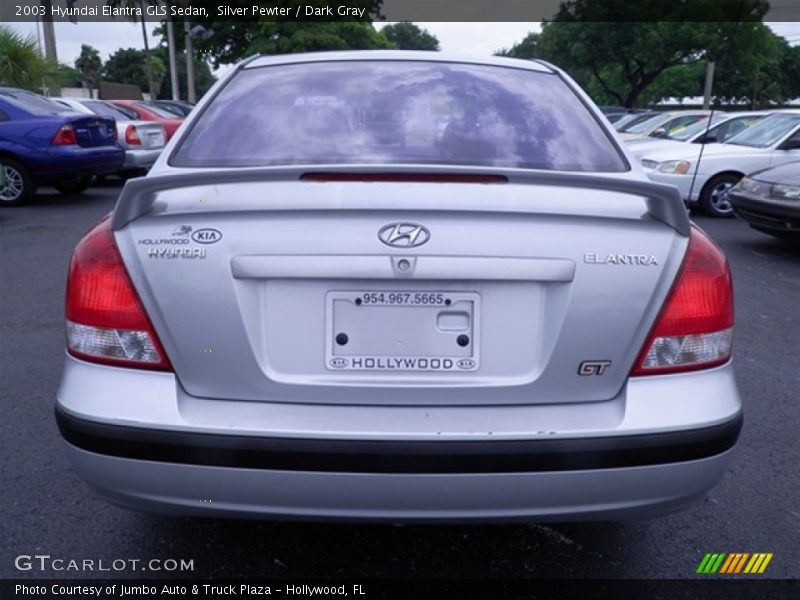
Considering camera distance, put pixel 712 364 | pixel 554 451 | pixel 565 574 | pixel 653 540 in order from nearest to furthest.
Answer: pixel 554 451, pixel 712 364, pixel 565 574, pixel 653 540

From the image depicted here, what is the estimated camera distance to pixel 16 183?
10227 mm

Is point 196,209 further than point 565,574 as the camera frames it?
No

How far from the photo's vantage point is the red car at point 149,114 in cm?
1391

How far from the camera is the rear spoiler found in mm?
2031

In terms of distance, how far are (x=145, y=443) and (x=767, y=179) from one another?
292 inches

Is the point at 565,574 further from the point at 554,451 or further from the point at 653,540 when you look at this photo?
the point at 554,451

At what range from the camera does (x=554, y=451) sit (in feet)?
6.26

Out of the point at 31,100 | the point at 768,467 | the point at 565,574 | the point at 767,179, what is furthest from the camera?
the point at 31,100

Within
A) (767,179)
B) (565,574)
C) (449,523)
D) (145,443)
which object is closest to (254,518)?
(145,443)

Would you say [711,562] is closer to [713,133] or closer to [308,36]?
[713,133]

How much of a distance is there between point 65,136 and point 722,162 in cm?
818

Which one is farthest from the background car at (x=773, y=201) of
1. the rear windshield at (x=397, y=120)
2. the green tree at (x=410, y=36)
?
the green tree at (x=410, y=36)

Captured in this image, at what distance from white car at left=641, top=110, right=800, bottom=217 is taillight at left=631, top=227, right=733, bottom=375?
26.4ft

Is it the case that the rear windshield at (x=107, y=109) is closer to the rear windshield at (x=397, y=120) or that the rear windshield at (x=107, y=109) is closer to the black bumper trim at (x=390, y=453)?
the rear windshield at (x=397, y=120)
